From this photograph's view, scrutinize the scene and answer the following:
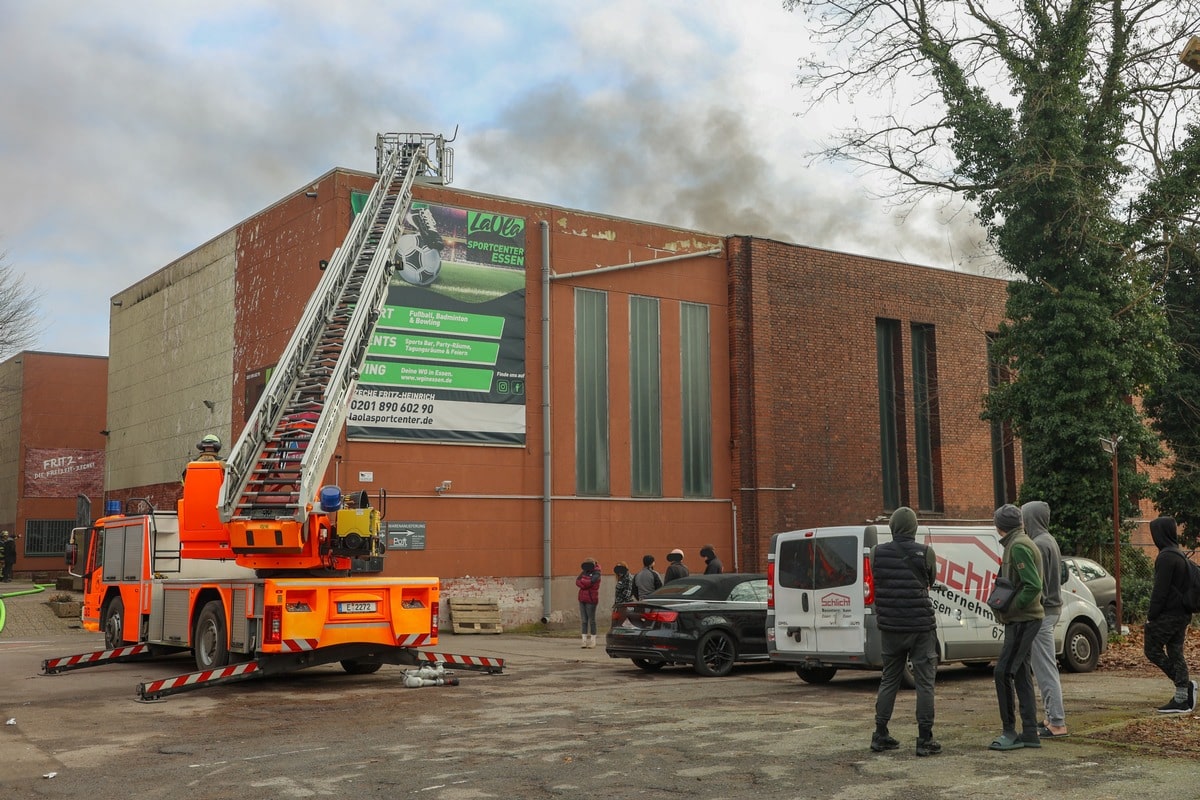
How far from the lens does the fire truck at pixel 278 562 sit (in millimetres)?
13750

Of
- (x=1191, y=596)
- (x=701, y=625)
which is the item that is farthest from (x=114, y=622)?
(x=1191, y=596)

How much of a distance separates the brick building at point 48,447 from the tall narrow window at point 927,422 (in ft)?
104

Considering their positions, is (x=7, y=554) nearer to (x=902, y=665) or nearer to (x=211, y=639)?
(x=211, y=639)

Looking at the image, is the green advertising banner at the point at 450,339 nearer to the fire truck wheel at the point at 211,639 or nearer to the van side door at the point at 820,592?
the fire truck wheel at the point at 211,639

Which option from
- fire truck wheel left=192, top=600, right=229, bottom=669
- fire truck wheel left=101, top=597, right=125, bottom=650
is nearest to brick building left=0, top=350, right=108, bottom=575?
fire truck wheel left=101, top=597, right=125, bottom=650

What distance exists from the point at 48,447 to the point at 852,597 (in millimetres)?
42356

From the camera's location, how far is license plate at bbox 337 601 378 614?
14011 mm

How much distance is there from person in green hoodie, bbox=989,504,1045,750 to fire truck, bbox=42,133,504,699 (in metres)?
8.06

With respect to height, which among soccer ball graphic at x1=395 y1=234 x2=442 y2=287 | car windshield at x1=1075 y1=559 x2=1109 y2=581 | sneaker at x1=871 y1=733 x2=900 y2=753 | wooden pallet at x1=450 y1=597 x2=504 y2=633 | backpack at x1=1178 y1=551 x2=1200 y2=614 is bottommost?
wooden pallet at x1=450 y1=597 x2=504 y2=633

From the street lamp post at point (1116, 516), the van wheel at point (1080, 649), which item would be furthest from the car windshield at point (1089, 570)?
the van wheel at point (1080, 649)

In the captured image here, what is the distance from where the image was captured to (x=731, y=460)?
97.2 ft

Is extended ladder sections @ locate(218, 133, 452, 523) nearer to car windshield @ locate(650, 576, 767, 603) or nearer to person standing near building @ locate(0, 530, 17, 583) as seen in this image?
car windshield @ locate(650, 576, 767, 603)

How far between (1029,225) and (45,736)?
19473 mm

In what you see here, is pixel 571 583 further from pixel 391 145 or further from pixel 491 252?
pixel 391 145
